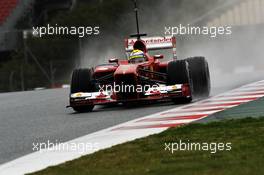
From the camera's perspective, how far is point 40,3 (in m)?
44.0

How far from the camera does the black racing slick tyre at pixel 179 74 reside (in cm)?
1542

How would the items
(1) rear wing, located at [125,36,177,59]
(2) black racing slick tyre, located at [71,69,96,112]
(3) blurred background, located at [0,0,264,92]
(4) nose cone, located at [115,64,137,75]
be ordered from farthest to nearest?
(3) blurred background, located at [0,0,264,92]
(1) rear wing, located at [125,36,177,59]
(2) black racing slick tyre, located at [71,69,96,112]
(4) nose cone, located at [115,64,137,75]

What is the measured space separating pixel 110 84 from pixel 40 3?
28.5 m

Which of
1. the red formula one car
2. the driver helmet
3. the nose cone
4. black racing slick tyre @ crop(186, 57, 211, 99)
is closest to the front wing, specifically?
the red formula one car

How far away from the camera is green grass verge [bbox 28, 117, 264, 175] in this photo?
23.6 ft

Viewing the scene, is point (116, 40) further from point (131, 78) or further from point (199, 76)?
point (131, 78)

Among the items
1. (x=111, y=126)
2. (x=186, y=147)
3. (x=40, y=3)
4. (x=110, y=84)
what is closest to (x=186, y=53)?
(x=40, y=3)

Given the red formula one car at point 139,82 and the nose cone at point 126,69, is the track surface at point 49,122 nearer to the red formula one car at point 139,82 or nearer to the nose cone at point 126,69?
the red formula one car at point 139,82

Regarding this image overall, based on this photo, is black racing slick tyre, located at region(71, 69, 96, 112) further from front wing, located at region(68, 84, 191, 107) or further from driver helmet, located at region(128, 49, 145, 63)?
driver helmet, located at region(128, 49, 145, 63)

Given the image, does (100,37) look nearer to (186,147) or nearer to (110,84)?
(110,84)

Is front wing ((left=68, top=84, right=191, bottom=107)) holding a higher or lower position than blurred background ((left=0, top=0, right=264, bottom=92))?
lower

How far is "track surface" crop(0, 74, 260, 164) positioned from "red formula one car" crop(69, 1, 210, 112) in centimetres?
23

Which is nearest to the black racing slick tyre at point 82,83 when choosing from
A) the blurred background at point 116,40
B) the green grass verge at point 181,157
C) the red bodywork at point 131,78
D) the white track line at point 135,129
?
the red bodywork at point 131,78

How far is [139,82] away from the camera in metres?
15.5
